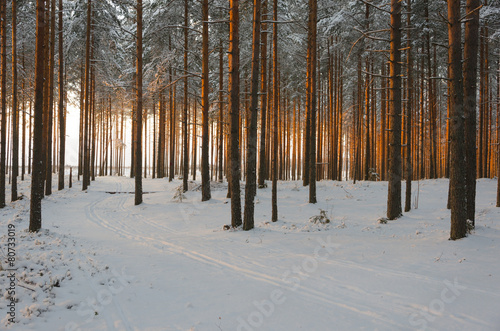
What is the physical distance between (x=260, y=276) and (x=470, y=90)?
25.2ft

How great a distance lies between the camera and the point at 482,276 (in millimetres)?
4789

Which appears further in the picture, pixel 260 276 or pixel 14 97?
pixel 14 97

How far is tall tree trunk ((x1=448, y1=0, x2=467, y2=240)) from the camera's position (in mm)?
6477

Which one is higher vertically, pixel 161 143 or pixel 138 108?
pixel 138 108

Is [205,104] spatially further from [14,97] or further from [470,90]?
[470,90]

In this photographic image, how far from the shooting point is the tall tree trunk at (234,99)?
326 inches

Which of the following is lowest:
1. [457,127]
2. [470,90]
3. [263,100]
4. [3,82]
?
[457,127]

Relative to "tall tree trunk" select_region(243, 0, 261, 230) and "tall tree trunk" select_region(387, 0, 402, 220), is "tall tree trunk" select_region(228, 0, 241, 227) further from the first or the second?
"tall tree trunk" select_region(387, 0, 402, 220)

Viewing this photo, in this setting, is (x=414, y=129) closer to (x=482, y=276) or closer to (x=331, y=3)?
(x=331, y=3)

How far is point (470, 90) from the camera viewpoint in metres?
7.23

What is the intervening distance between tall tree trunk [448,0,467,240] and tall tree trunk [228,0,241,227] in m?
5.80
